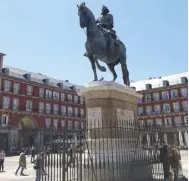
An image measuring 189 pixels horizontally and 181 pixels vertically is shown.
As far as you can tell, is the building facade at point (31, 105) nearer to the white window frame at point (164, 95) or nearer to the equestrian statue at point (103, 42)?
the white window frame at point (164, 95)

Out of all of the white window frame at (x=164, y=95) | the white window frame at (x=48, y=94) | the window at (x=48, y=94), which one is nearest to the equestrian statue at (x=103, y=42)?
the white window frame at (x=48, y=94)

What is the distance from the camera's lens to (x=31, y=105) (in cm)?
5119

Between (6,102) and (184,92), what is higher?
(184,92)

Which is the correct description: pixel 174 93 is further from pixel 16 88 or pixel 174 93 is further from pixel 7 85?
pixel 7 85

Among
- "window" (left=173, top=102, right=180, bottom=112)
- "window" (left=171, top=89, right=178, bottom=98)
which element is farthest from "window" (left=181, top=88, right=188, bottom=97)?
"window" (left=173, top=102, right=180, bottom=112)

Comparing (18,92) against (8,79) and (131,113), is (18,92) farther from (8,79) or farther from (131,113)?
(131,113)

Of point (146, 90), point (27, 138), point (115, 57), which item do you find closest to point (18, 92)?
point (27, 138)

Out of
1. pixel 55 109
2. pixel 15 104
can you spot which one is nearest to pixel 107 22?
pixel 15 104

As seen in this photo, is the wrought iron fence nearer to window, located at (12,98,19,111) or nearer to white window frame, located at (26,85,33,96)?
window, located at (12,98,19,111)

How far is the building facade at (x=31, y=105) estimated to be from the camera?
151 feet

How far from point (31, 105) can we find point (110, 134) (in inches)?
1725

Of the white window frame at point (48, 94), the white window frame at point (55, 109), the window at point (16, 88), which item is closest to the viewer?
the window at point (16, 88)

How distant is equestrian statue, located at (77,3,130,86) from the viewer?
10288mm

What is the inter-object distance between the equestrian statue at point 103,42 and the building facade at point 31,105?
30.4 metres
